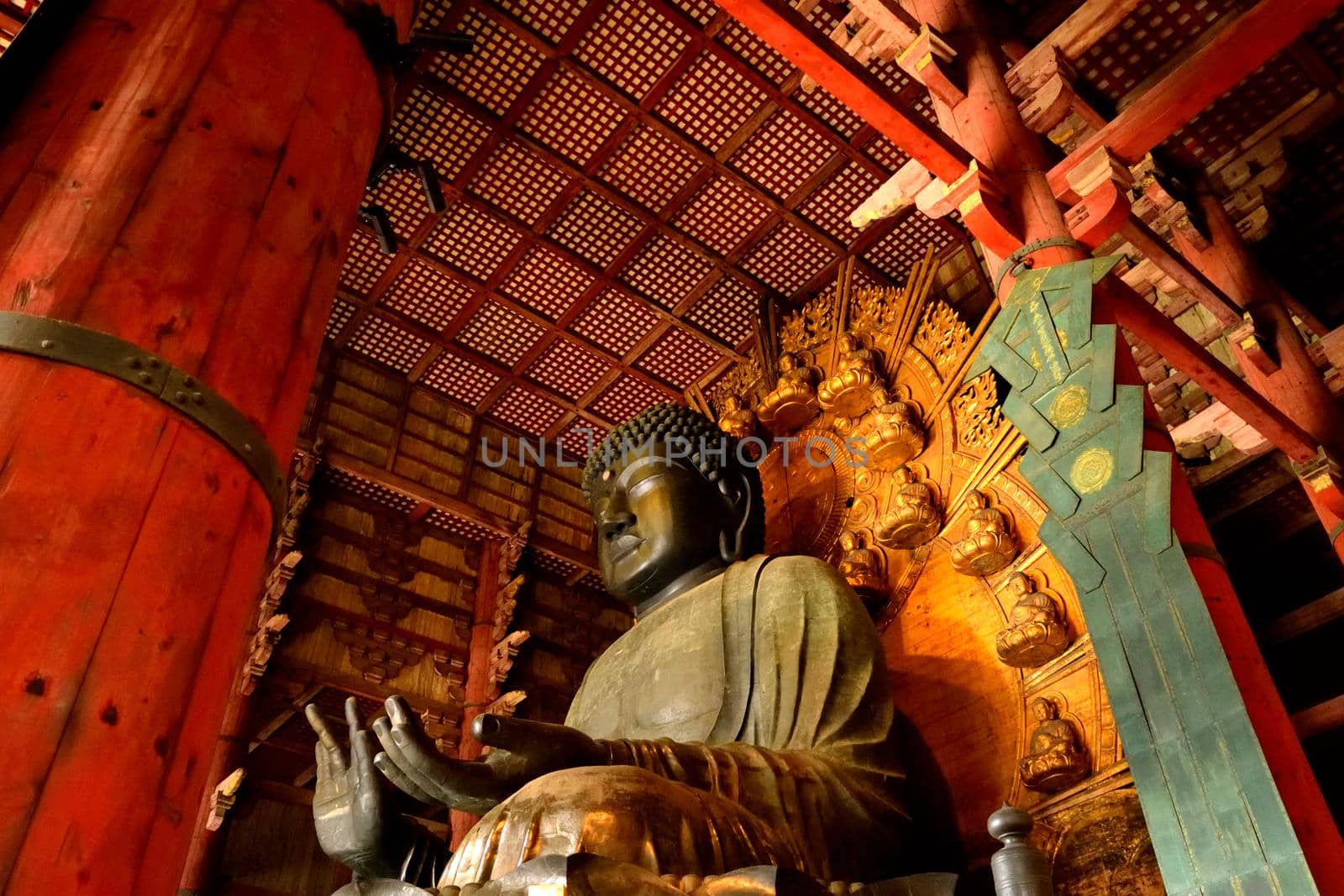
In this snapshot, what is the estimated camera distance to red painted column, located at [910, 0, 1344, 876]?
2268mm

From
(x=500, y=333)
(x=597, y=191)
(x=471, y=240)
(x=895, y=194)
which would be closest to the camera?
(x=895, y=194)

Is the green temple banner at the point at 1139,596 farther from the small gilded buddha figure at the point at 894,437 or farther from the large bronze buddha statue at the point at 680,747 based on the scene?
the small gilded buddha figure at the point at 894,437

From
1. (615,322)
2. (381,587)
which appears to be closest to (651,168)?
(615,322)

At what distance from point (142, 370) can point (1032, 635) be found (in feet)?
10.2

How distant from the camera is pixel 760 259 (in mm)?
6199

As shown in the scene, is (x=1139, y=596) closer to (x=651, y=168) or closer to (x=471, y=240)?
(x=651, y=168)

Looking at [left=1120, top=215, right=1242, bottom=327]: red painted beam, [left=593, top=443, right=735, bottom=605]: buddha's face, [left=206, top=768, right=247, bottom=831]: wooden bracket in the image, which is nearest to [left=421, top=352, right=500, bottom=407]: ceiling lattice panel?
[left=593, top=443, right=735, bottom=605]: buddha's face

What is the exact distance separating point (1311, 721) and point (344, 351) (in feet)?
18.6

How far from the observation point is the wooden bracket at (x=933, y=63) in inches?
146

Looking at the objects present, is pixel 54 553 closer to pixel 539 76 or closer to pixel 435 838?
pixel 435 838

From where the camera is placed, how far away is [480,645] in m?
6.65

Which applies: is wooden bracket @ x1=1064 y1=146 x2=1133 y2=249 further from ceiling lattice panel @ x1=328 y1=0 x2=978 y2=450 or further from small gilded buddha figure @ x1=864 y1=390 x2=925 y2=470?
ceiling lattice panel @ x1=328 y1=0 x2=978 y2=450

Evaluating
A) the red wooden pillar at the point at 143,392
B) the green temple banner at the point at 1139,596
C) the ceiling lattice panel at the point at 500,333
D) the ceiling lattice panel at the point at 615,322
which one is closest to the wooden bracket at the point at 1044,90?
the green temple banner at the point at 1139,596

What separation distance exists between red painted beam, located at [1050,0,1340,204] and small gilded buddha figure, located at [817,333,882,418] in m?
1.69
